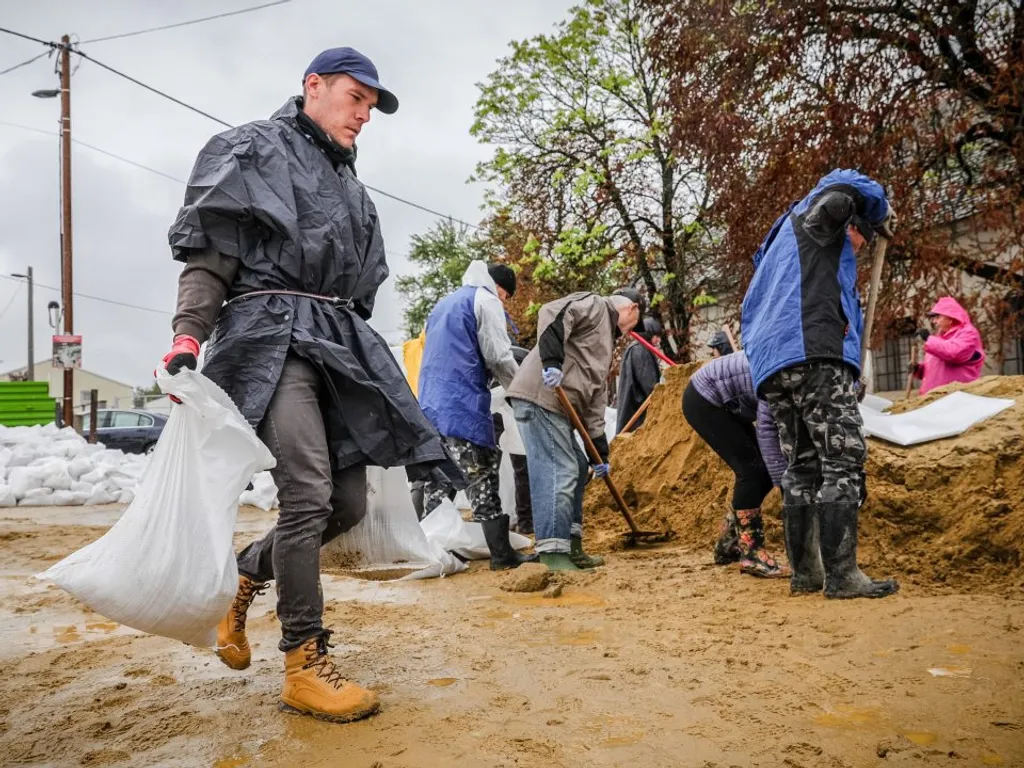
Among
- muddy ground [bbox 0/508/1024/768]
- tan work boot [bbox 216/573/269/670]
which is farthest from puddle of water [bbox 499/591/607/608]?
tan work boot [bbox 216/573/269/670]

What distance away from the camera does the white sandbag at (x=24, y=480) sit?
9.24m

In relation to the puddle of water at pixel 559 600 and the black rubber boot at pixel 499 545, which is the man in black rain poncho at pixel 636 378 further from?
the puddle of water at pixel 559 600

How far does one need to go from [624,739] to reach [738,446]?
249 cm

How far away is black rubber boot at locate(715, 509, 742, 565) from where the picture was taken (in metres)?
4.50

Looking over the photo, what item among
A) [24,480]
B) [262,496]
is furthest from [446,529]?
[24,480]

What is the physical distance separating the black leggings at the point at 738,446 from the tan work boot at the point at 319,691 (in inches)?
96.9

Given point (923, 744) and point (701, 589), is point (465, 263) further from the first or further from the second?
point (923, 744)

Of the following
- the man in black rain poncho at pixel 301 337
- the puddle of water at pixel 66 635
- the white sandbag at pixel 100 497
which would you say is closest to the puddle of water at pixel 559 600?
the man in black rain poncho at pixel 301 337

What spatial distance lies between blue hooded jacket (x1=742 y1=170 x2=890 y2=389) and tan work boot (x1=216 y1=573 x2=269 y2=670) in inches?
82.6

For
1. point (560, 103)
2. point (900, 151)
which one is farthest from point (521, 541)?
point (560, 103)

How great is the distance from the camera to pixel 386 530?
3123mm

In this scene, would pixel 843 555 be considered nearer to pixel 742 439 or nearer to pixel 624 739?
pixel 742 439

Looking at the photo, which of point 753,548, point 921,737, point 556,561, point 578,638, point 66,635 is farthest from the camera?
point 556,561

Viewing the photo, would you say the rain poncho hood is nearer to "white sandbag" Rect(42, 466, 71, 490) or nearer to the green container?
"white sandbag" Rect(42, 466, 71, 490)
